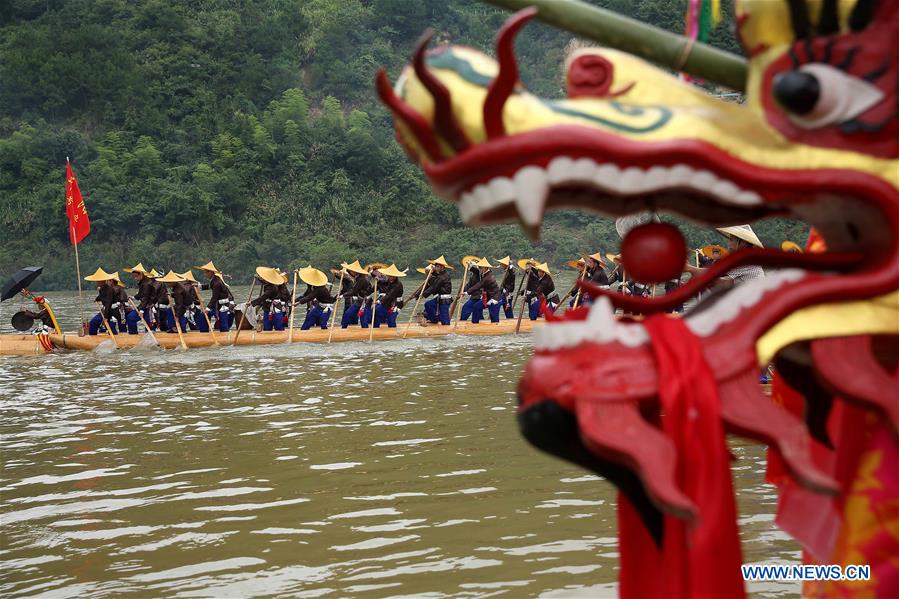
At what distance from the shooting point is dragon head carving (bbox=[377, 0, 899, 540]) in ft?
5.88

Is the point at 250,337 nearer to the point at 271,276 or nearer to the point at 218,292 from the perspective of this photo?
the point at 271,276

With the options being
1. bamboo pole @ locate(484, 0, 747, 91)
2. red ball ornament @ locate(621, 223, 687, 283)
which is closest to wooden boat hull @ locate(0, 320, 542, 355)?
bamboo pole @ locate(484, 0, 747, 91)

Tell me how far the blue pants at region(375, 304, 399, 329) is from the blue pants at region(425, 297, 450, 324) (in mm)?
651

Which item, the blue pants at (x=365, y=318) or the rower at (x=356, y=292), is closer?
the blue pants at (x=365, y=318)

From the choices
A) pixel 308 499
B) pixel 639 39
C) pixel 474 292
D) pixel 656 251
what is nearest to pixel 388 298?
pixel 474 292

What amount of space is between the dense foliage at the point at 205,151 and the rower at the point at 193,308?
23.8 m

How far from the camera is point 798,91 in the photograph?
1.89 metres

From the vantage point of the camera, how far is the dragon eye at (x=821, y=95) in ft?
6.21

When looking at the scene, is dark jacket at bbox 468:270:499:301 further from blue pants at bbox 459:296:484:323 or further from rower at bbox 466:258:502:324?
blue pants at bbox 459:296:484:323

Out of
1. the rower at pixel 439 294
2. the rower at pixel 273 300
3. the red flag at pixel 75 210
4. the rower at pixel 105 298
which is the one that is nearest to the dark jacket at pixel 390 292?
the rower at pixel 439 294

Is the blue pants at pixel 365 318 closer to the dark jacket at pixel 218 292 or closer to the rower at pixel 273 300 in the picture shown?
the rower at pixel 273 300

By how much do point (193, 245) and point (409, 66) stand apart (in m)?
45.5

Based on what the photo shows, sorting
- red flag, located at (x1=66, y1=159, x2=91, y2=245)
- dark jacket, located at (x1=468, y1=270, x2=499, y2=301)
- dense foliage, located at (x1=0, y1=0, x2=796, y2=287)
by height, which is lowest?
dark jacket, located at (x1=468, y1=270, x2=499, y2=301)

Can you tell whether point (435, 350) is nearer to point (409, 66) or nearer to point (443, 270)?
point (443, 270)
